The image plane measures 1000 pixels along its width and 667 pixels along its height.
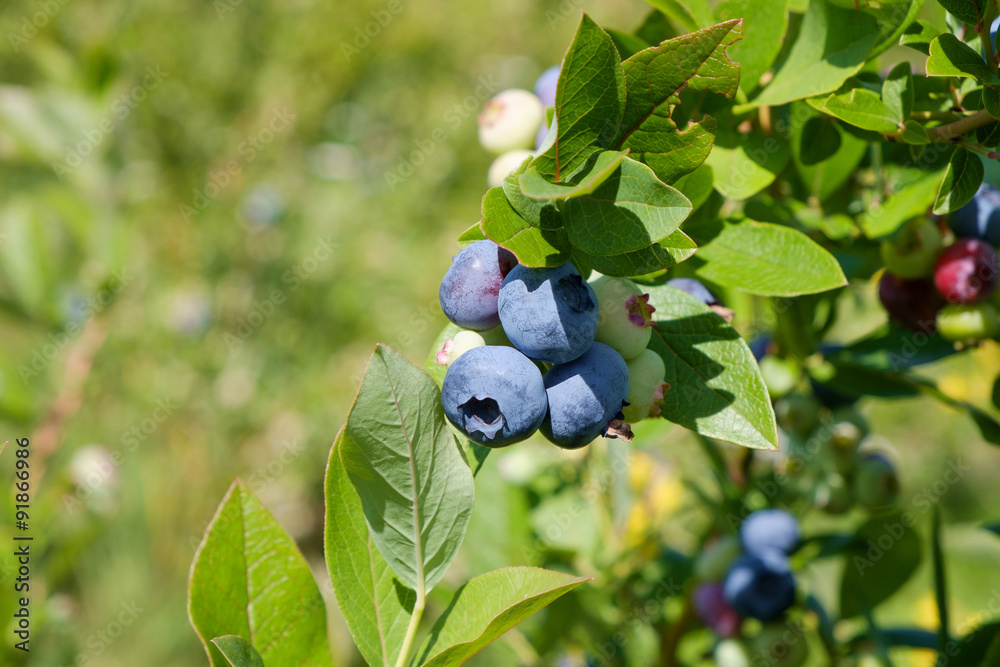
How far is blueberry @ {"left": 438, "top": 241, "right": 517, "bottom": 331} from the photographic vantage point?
17.7 inches

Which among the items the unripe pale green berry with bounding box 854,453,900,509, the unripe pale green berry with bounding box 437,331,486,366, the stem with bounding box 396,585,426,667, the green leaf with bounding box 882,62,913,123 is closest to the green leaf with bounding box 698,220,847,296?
the green leaf with bounding box 882,62,913,123

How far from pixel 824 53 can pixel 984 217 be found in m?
0.29

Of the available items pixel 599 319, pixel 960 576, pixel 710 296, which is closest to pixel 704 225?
pixel 710 296

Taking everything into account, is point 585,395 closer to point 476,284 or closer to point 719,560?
point 476,284

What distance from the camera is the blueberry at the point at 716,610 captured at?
0.92 metres

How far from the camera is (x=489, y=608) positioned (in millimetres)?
444

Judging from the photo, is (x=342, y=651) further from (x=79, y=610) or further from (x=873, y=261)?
(x=873, y=261)

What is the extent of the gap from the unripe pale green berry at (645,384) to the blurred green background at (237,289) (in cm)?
41

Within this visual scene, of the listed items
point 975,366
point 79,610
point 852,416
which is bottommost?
point 975,366

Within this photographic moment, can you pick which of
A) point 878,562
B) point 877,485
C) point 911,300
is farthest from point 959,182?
point 878,562

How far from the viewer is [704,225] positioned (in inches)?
22.9

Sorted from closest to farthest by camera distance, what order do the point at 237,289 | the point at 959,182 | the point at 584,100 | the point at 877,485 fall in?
the point at 584,100
the point at 959,182
the point at 877,485
the point at 237,289

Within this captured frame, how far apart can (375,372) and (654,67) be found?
0.24m

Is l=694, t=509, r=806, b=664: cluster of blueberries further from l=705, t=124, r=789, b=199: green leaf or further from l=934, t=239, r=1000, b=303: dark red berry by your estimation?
l=705, t=124, r=789, b=199: green leaf
